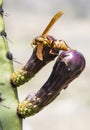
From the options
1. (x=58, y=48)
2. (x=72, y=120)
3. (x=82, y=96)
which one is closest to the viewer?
(x=58, y=48)

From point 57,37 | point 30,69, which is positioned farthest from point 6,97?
point 57,37

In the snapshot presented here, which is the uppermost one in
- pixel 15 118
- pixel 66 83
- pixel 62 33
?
pixel 66 83

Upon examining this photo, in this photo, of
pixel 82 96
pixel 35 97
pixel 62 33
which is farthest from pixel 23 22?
pixel 35 97

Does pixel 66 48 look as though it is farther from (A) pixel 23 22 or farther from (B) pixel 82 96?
(A) pixel 23 22

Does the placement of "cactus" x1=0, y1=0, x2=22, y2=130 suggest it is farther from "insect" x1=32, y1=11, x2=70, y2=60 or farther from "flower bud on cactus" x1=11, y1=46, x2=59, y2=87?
"insect" x1=32, y1=11, x2=70, y2=60

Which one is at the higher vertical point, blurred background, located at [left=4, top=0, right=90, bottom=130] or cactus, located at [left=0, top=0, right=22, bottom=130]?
cactus, located at [left=0, top=0, right=22, bottom=130]

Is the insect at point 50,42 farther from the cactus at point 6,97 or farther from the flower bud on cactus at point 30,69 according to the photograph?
the cactus at point 6,97

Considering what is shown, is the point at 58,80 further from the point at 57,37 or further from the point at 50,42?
the point at 57,37

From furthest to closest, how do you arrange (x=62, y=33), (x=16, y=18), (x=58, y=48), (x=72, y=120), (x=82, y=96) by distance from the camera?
(x=62, y=33), (x=16, y=18), (x=82, y=96), (x=72, y=120), (x=58, y=48)

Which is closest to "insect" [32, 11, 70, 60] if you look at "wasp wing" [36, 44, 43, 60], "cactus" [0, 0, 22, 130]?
"wasp wing" [36, 44, 43, 60]
